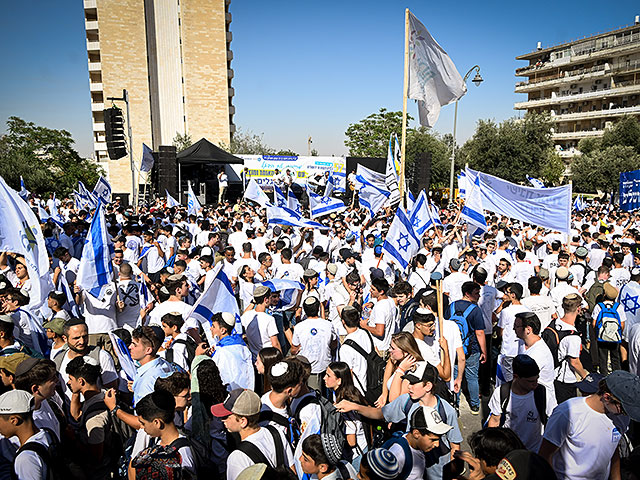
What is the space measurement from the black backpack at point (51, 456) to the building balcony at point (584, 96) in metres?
68.7

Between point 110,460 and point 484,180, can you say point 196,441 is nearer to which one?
point 110,460

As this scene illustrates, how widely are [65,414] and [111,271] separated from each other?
98.4 inches

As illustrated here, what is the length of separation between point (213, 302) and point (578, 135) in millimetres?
69477

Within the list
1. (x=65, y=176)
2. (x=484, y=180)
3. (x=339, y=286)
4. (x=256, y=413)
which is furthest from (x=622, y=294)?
(x=65, y=176)

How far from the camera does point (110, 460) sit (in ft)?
11.7

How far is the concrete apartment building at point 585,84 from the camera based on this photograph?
57.7 m

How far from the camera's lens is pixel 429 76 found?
30.7 ft

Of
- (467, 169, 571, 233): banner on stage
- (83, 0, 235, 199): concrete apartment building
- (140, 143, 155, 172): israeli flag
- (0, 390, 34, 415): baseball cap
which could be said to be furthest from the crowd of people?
(83, 0, 235, 199): concrete apartment building

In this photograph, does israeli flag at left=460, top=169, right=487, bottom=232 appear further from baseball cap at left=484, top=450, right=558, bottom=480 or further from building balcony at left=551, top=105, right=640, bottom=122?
building balcony at left=551, top=105, right=640, bottom=122

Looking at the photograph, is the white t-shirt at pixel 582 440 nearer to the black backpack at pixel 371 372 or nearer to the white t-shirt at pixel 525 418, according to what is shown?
the white t-shirt at pixel 525 418

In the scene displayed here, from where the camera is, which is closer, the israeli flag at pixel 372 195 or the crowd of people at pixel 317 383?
the crowd of people at pixel 317 383

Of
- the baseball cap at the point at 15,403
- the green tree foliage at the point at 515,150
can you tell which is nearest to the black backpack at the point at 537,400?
the baseball cap at the point at 15,403

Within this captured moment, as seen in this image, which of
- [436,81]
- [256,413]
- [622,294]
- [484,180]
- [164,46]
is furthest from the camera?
[164,46]

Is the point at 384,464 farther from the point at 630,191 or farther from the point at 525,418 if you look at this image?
the point at 630,191
